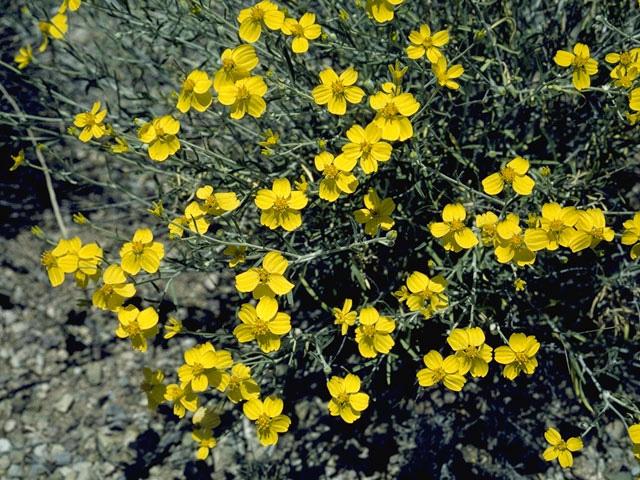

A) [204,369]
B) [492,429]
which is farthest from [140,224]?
[492,429]

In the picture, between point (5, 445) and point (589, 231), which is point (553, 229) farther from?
point (5, 445)

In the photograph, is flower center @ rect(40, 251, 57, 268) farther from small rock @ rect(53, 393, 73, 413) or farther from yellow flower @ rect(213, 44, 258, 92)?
small rock @ rect(53, 393, 73, 413)

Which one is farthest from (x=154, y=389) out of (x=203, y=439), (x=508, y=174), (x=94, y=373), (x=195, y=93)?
(x=508, y=174)

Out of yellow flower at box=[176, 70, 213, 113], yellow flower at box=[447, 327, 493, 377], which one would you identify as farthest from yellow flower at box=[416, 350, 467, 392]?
yellow flower at box=[176, 70, 213, 113]

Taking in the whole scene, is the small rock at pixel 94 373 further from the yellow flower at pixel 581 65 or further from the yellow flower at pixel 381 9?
the yellow flower at pixel 581 65

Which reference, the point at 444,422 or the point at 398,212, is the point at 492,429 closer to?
the point at 444,422

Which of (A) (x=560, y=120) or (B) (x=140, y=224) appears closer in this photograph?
(A) (x=560, y=120)

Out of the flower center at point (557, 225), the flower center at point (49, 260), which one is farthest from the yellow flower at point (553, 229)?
the flower center at point (49, 260)
